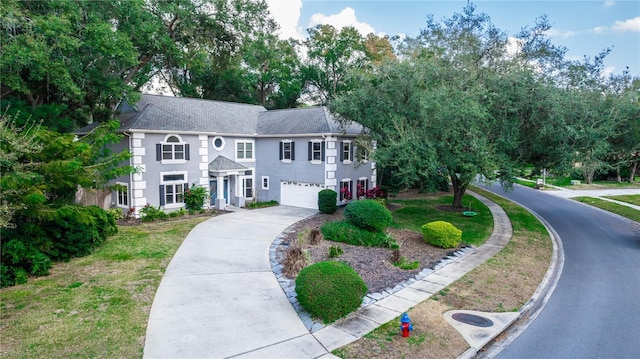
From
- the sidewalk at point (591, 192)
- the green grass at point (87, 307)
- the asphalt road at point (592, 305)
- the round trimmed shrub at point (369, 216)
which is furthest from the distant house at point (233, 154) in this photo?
the sidewalk at point (591, 192)

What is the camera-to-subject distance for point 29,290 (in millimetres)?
9305

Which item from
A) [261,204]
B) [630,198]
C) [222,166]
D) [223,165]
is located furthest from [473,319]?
[630,198]

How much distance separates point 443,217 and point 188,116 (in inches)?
633

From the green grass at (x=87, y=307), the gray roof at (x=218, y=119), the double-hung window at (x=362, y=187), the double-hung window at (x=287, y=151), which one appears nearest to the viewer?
the green grass at (x=87, y=307)

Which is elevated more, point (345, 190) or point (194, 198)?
point (345, 190)

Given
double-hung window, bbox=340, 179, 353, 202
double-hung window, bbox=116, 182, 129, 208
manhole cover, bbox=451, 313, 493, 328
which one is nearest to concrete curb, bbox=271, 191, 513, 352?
manhole cover, bbox=451, 313, 493, 328

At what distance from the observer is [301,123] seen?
2352 cm

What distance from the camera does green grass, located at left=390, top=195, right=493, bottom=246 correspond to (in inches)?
651

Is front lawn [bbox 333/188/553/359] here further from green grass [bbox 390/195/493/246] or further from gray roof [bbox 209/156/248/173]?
gray roof [bbox 209/156/248/173]

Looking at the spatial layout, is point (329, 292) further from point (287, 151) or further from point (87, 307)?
point (287, 151)

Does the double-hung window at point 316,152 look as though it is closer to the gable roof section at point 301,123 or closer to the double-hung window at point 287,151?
the gable roof section at point 301,123

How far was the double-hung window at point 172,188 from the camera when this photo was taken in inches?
786

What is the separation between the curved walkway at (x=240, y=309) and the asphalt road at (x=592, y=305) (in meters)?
2.50

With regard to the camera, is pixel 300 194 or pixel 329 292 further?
pixel 300 194
